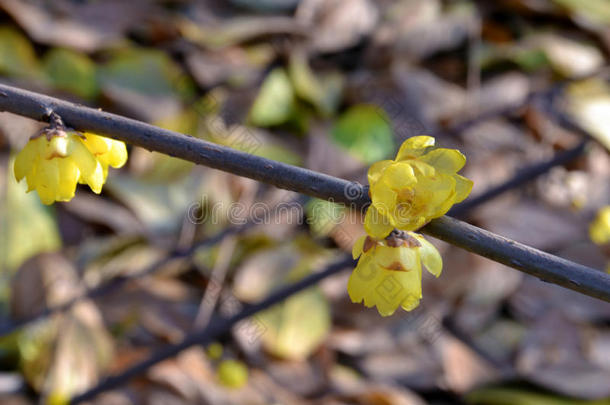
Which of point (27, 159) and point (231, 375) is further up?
point (27, 159)

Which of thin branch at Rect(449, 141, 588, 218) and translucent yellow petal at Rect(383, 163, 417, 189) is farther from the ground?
translucent yellow petal at Rect(383, 163, 417, 189)

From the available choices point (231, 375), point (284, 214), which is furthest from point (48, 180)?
point (284, 214)

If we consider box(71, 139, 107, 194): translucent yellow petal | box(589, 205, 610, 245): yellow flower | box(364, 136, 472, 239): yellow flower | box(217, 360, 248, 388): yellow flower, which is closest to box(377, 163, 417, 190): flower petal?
box(364, 136, 472, 239): yellow flower

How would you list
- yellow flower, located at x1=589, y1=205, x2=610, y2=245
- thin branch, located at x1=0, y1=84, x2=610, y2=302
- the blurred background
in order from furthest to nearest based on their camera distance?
1. the blurred background
2. yellow flower, located at x1=589, y1=205, x2=610, y2=245
3. thin branch, located at x1=0, y1=84, x2=610, y2=302

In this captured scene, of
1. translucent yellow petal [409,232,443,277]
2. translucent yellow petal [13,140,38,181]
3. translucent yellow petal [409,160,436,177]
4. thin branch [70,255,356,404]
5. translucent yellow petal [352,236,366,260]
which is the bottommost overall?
thin branch [70,255,356,404]

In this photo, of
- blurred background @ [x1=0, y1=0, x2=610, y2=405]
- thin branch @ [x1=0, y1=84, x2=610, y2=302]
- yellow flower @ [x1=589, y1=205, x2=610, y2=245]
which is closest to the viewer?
thin branch @ [x1=0, y1=84, x2=610, y2=302]

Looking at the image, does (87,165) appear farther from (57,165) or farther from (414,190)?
(414,190)

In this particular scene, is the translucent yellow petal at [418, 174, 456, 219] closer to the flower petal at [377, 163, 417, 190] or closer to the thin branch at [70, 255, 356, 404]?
the flower petal at [377, 163, 417, 190]

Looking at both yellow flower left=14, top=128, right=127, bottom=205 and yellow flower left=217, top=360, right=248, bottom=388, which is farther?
yellow flower left=217, top=360, right=248, bottom=388

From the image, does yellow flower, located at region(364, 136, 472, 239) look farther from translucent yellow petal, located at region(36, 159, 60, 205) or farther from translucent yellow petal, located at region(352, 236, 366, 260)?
translucent yellow petal, located at region(36, 159, 60, 205)
